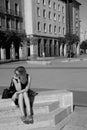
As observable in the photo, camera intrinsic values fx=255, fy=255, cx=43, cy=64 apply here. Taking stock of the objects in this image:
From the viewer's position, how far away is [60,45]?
6512 cm

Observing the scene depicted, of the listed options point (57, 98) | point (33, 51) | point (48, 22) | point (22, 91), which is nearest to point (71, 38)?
point (48, 22)

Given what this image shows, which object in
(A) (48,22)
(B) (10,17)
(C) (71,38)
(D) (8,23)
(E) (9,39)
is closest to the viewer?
(E) (9,39)

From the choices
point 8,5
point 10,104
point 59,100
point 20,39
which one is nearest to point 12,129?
point 10,104

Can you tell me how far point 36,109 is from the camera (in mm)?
5742

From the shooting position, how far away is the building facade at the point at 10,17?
46725 mm

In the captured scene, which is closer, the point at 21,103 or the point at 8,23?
the point at 21,103

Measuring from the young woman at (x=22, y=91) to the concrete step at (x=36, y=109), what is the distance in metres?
0.22

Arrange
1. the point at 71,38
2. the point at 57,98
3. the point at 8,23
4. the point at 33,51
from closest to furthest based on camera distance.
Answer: the point at 57,98, the point at 8,23, the point at 33,51, the point at 71,38

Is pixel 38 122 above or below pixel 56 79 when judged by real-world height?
above

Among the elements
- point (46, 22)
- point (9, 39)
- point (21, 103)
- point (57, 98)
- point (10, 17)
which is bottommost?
point (57, 98)

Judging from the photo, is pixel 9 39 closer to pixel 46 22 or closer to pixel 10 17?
pixel 10 17

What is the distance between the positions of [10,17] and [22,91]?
45.1 meters

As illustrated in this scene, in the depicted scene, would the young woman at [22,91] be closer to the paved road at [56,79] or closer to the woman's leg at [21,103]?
the woman's leg at [21,103]

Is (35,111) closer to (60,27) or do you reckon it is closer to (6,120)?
(6,120)
